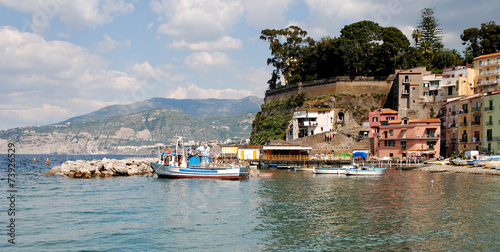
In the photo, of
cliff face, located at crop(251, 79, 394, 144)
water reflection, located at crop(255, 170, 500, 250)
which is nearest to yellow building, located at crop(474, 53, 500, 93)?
cliff face, located at crop(251, 79, 394, 144)

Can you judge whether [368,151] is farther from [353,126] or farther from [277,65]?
[277,65]

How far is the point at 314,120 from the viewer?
84875 mm

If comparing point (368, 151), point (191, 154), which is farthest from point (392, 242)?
point (368, 151)

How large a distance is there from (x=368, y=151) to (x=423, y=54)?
32283 mm

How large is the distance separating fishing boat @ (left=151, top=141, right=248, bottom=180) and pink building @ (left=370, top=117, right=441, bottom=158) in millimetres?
32054

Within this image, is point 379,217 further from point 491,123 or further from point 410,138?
point 410,138

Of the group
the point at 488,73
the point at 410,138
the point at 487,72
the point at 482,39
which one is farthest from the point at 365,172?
the point at 482,39

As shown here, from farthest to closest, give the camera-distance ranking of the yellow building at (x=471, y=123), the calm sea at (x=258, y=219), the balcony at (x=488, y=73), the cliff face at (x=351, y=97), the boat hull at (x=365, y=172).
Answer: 1. the cliff face at (x=351, y=97)
2. the balcony at (x=488, y=73)
3. the yellow building at (x=471, y=123)
4. the boat hull at (x=365, y=172)
5. the calm sea at (x=258, y=219)


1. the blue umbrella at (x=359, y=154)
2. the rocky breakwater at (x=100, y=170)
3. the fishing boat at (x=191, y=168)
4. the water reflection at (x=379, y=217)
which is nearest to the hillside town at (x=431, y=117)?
the blue umbrella at (x=359, y=154)

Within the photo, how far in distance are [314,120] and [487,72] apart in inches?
1241

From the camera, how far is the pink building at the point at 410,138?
69.4m

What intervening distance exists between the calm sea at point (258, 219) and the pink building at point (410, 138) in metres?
29.6

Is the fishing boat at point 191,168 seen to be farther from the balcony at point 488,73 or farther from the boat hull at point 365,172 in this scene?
the balcony at point 488,73

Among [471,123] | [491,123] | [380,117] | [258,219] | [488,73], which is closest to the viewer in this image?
[258,219]
